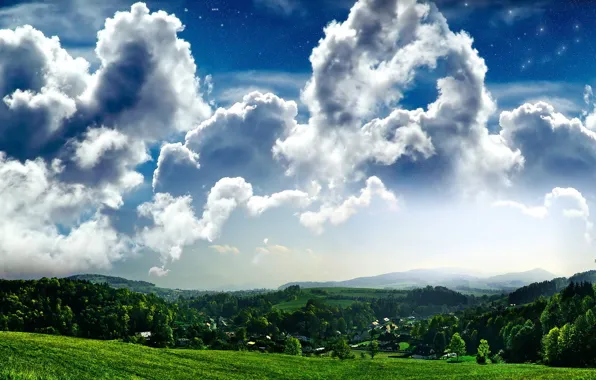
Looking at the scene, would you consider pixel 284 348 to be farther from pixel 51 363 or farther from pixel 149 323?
pixel 51 363

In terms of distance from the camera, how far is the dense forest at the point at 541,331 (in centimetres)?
8581

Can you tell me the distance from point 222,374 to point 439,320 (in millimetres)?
152712

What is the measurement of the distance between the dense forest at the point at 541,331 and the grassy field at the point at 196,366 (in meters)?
13.2

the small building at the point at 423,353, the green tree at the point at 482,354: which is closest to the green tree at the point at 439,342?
the small building at the point at 423,353

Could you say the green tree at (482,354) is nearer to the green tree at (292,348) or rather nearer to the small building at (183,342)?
the green tree at (292,348)

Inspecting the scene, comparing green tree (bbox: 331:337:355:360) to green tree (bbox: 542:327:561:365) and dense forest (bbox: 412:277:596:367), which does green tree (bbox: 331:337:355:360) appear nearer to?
dense forest (bbox: 412:277:596:367)

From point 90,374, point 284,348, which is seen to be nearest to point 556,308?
point 284,348

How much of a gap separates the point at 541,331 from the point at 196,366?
315 feet

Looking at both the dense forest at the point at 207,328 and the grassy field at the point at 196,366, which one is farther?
the dense forest at the point at 207,328

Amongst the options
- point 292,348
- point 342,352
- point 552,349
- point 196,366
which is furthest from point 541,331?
point 196,366

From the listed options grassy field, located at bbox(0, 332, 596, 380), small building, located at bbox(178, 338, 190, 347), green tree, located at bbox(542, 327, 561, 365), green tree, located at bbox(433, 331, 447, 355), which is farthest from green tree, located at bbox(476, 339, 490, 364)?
small building, located at bbox(178, 338, 190, 347)

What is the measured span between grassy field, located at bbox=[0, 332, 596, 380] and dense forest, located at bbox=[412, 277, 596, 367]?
43.2 ft

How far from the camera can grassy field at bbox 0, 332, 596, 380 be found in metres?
59.0

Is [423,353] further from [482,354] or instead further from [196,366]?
[196,366]
